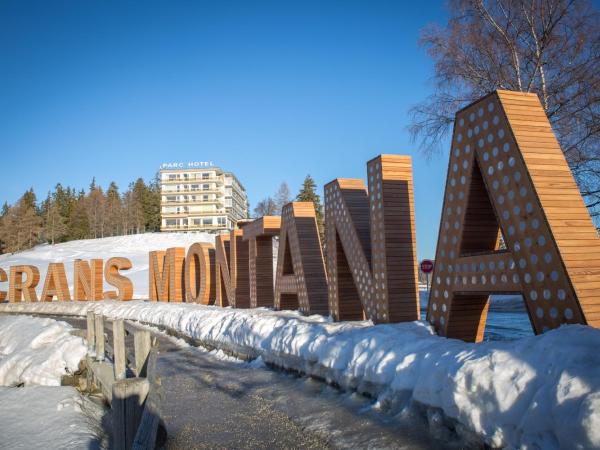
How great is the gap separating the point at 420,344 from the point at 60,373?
→ 802cm

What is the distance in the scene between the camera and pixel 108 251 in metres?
62.8

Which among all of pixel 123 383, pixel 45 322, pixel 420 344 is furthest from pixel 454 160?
pixel 45 322

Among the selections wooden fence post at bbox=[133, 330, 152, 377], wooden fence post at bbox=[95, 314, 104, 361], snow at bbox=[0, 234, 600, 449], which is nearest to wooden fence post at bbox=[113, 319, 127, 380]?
wooden fence post at bbox=[133, 330, 152, 377]

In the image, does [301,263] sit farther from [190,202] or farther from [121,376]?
[190,202]

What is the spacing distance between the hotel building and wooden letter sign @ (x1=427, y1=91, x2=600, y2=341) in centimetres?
9508

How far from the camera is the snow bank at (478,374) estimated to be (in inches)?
139

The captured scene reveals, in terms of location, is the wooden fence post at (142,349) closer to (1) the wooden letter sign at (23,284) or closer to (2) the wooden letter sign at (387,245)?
(2) the wooden letter sign at (387,245)

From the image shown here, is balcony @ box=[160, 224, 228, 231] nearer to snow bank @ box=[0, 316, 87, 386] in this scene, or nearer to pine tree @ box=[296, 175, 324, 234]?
pine tree @ box=[296, 175, 324, 234]

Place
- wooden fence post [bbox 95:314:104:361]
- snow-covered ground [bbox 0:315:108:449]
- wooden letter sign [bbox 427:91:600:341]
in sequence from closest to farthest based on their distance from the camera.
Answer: wooden letter sign [bbox 427:91:600:341], snow-covered ground [bbox 0:315:108:449], wooden fence post [bbox 95:314:104:361]

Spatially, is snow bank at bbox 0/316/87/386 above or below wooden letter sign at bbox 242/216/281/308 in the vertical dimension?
below

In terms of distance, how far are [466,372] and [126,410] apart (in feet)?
10.2

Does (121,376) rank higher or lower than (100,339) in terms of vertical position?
lower

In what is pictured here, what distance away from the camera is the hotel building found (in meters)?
102

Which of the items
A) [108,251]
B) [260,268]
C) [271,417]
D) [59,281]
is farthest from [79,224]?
[271,417]
